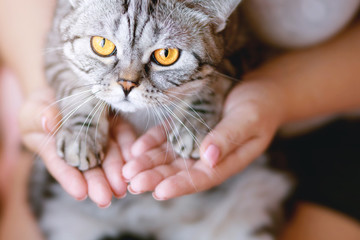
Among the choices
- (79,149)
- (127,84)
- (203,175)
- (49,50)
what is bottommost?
(203,175)

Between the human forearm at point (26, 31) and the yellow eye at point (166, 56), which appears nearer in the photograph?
the yellow eye at point (166, 56)

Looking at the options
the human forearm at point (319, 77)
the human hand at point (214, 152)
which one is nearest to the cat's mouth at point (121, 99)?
the human hand at point (214, 152)

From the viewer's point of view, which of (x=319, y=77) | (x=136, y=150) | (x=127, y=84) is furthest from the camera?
(x=319, y=77)

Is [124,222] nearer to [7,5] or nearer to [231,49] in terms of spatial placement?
[231,49]

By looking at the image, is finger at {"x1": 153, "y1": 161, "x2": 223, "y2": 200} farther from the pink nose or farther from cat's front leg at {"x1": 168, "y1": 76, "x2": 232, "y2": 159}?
the pink nose

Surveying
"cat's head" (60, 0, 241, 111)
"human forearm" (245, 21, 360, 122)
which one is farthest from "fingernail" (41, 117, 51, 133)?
"human forearm" (245, 21, 360, 122)

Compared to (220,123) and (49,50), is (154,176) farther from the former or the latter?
(49,50)

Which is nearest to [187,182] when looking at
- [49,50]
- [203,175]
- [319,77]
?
[203,175]

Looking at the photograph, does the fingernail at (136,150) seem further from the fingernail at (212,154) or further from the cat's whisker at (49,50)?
the cat's whisker at (49,50)
